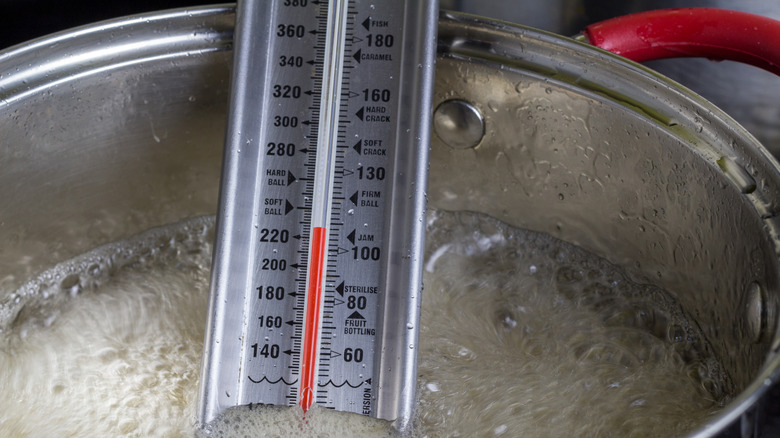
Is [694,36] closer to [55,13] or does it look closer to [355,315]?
[355,315]

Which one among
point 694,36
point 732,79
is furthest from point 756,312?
point 732,79

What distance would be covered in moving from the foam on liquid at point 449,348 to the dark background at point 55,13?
15.1 inches

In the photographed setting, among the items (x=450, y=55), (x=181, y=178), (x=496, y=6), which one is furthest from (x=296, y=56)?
(x=496, y=6)

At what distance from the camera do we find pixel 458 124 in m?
1.10

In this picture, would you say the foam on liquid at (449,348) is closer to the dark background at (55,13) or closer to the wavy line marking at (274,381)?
the wavy line marking at (274,381)

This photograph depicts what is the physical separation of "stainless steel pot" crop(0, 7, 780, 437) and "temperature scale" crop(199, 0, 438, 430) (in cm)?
14

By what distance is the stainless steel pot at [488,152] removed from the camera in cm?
93

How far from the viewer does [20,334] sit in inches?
41.5

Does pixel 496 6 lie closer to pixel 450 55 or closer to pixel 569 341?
pixel 450 55

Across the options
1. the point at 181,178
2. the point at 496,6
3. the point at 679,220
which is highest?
the point at 496,6

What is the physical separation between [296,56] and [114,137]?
0.31 metres

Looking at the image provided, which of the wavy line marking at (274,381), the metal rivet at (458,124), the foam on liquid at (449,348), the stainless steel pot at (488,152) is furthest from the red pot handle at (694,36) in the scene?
the wavy line marking at (274,381)

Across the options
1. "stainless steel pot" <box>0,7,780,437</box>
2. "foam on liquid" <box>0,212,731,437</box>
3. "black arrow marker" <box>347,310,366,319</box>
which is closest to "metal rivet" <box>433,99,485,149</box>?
"stainless steel pot" <box>0,7,780,437</box>

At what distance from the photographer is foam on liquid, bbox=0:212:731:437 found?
0.91 m
